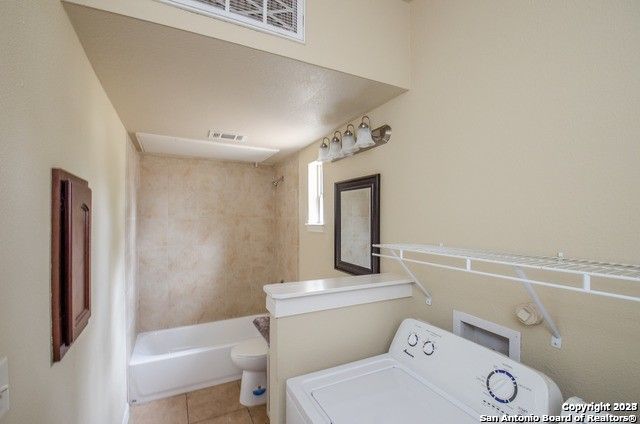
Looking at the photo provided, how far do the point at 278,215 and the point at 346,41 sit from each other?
2.51 m

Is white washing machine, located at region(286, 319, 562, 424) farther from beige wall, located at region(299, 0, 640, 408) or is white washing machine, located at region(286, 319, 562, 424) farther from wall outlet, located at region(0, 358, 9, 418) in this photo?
wall outlet, located at region(0, 358, 9, 418)

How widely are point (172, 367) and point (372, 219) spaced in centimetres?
222

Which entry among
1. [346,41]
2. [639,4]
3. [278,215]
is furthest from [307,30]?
[278,215]

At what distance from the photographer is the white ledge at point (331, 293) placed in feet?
4.19

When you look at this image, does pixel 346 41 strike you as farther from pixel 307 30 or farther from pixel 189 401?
pixel 189 401

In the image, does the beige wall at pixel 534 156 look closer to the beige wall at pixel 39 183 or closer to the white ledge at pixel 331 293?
the white ledge at pixel 331 293

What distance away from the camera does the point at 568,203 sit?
99cm

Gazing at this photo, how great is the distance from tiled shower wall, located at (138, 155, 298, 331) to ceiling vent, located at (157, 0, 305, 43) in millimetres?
2171

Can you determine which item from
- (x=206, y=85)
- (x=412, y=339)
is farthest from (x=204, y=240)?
(x=412, y=339)

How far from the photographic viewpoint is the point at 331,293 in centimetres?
138

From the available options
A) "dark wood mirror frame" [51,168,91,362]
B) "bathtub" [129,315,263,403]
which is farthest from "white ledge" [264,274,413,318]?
"bathtub" [129,315,263,403]

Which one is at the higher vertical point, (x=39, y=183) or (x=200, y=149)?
(x=200, y=149)

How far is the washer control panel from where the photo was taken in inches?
34.7

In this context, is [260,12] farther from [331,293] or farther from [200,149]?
[200,149]
